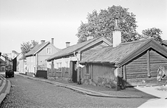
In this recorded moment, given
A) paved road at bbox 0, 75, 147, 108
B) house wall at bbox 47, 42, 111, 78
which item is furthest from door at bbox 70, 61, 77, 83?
paved road at bbox 0, 75, 147, 108

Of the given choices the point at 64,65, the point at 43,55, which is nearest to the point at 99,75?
the point at 64,65

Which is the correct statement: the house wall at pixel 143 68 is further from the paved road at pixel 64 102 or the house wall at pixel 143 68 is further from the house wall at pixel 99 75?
the paved road at pixel 64 102

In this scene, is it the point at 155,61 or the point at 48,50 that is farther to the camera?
the point at 48,50

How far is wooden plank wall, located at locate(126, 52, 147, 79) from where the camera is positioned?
641 inches

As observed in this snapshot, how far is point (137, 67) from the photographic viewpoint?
16.5m

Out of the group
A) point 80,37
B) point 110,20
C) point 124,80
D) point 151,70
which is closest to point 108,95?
point 124,80

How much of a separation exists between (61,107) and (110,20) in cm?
3533

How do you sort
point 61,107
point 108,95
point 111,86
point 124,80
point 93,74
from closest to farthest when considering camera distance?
point 61,107 < point 108,95 < point 124,80 < point 111,86 < point 93,74

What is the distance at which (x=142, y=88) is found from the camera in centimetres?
1609

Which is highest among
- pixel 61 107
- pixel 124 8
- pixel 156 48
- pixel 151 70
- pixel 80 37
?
pixel 124 8

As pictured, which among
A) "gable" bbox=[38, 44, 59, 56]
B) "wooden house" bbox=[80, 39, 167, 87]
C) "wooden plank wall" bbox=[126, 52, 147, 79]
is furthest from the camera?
"gable" bbox=[38, 44, 59, 56]

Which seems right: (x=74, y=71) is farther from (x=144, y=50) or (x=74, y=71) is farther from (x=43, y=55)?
(x=43, y=55)

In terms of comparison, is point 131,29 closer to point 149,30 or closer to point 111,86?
point 149,30

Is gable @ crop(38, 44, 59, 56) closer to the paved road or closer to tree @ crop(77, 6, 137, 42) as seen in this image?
tree @ crop(77, 6, 137, 42)
